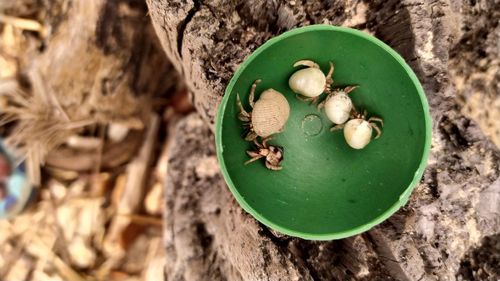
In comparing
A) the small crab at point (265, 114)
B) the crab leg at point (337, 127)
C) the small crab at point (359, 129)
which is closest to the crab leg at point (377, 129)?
the small crab at point (359, 129)

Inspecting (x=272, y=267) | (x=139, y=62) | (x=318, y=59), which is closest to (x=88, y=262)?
(x=139, y=62)

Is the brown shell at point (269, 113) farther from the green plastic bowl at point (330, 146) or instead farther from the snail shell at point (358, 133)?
the snail shell at point (358, 133)

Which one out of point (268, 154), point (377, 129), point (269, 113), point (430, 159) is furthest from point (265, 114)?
point (430, 159)

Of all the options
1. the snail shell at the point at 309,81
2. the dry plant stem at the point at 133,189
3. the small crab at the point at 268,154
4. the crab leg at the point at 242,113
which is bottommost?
the dry plant stem at the point at 133,189

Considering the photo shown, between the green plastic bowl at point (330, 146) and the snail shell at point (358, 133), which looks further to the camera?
the snail shell at point (358, 133)

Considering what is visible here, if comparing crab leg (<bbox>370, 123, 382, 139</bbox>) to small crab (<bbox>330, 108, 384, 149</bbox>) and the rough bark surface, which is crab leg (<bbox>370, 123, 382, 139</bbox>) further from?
the rough bark surface

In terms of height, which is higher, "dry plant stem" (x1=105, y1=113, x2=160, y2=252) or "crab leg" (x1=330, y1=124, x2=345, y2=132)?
"crab leg" (x1=330, y1=124, x2=345, y2=132)

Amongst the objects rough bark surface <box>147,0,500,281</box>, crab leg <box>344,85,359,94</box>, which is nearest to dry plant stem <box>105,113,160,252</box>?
rough bark surface <box>147,0,500,281</box>
